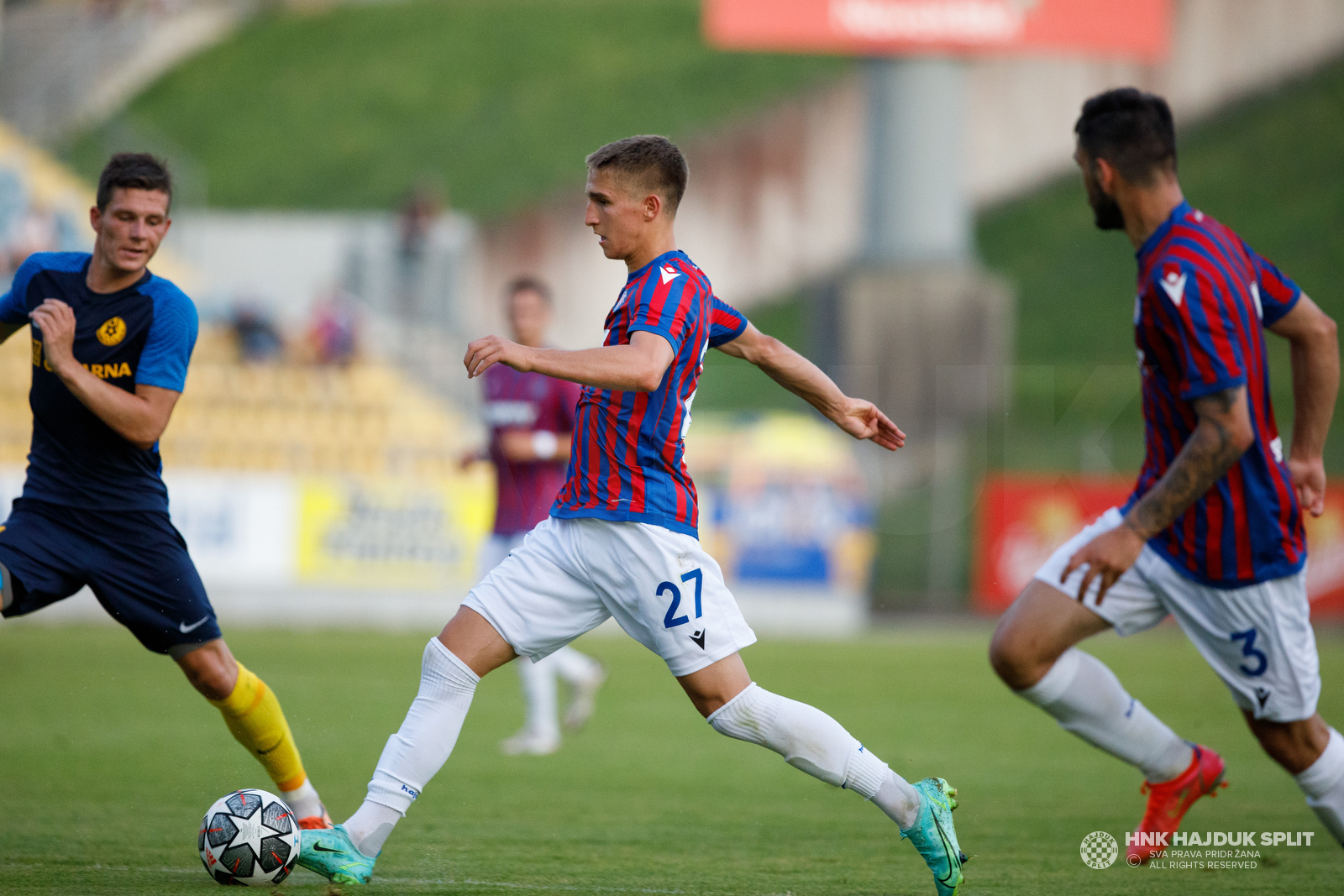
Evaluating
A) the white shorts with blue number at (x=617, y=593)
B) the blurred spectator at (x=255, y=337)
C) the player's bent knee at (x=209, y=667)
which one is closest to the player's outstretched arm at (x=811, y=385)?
the white shorts with blue number at (x=617, y=593)

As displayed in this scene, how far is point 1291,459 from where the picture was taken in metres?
5.26

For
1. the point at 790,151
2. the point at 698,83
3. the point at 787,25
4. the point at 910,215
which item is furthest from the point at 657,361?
the point at 698,83

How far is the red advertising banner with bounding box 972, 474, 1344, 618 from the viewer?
17.6m

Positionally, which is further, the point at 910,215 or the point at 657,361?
the point at 910,215

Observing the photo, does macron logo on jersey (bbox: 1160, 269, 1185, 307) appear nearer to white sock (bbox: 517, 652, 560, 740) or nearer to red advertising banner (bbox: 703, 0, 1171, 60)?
white sock (bbox: 517, 652, 560, 740)

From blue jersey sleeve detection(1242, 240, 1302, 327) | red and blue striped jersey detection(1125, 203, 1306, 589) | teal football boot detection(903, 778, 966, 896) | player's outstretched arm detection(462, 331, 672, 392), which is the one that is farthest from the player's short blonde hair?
teal football boot detection(903, 778, 966, 896)

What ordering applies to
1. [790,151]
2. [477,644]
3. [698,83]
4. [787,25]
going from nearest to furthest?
[477,644], [787,25], [790,151], [698,83]

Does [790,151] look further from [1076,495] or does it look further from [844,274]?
[1076,495]

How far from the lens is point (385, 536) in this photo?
15.6m

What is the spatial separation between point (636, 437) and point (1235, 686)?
2185mm

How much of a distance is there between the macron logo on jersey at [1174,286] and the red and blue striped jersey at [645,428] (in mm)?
1407

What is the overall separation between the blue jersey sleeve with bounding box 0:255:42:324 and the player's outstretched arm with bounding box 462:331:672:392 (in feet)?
6.49

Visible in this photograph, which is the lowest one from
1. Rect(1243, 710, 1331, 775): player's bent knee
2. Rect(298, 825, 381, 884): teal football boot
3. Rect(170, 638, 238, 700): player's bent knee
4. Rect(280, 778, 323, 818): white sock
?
Rect(280, 778, 323, 818): white sock

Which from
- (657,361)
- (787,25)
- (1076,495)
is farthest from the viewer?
(787,25)
